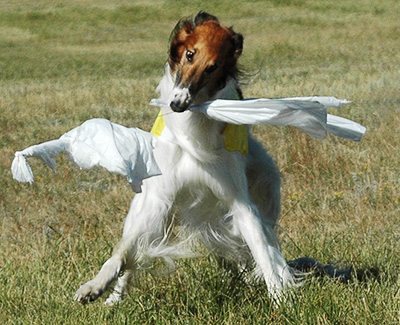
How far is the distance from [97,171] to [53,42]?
87.5 ft

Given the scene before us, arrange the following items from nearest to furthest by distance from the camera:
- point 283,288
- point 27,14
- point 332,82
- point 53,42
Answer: point 283,288, point 332,82, point 53,42, point 27,14

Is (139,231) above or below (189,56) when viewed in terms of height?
below

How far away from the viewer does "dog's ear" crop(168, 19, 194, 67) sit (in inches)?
180

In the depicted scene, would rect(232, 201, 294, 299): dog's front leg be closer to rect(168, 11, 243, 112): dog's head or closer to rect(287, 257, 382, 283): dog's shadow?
rect(287, 257, 382, 283): dog's shadow

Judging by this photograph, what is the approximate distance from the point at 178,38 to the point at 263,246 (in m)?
1.36

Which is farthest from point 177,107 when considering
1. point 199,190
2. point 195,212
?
point 195,212

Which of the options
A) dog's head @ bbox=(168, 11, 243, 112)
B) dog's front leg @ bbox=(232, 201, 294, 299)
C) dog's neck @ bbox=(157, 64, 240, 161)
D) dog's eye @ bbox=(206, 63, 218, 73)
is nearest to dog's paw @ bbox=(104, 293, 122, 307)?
dog's front leg @ bbox=(232, 201, 294, 299)

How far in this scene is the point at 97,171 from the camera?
Result: 8.71 m

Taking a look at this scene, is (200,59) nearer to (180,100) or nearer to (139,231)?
(180,100)

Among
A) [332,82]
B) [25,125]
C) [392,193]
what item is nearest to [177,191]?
[392,193]

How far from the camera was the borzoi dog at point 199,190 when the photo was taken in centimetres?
448

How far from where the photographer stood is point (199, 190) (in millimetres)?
4789

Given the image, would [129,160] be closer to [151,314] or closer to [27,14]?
[151,314]

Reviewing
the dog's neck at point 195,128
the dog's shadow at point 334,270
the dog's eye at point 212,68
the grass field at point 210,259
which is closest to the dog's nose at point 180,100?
the dog's eye at point 212,68
